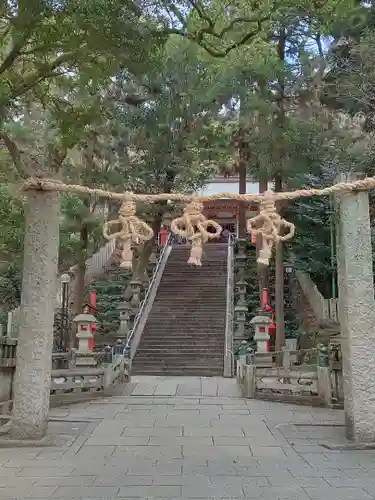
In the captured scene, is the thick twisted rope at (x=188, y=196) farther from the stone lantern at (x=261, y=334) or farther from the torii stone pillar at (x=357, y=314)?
the stone lantern at (x=261, y=334)

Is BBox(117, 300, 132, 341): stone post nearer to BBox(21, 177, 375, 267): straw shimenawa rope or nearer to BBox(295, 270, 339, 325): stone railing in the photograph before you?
BBox(295, 270, 339, 325): stone railing

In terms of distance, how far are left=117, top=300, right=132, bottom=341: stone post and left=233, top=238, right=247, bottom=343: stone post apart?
3.85 meters

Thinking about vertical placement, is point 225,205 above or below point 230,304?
above

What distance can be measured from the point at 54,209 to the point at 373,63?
308 inches

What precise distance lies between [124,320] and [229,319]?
12.4 feet

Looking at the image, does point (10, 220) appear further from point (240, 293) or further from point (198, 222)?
point (240, 293)

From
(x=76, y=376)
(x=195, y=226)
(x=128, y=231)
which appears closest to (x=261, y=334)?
(x=76, y=376)

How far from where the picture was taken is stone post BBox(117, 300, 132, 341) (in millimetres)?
17641

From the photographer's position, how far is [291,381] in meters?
12.0

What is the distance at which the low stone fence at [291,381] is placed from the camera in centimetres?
1016

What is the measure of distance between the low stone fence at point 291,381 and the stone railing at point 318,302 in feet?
6.43

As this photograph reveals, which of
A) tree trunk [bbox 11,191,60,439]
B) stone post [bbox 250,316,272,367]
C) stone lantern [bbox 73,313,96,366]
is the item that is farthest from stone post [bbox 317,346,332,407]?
tree trunk [bbox 11,191,60,439]

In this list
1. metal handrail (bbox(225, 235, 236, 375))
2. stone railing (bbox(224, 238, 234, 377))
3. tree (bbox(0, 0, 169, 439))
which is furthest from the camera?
metal handrail (bbox(225, 235, 236, 375))

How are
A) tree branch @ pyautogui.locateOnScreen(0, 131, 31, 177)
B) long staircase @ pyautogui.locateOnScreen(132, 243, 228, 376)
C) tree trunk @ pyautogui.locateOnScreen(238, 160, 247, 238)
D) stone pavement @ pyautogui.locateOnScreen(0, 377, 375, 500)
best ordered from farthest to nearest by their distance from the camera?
tree trunk @ pyautogui.locateOnScreen(238, 160, 247, 238)
long staircase @ pyautogui.locateOnScreen(132, 243, 228, 376)
tree branch @ pyautogui.locateOnScreen(0, 131, 31, 177)
stone pavement @ pyautogui.locateOnScreen(0, 377, 375, 500)
